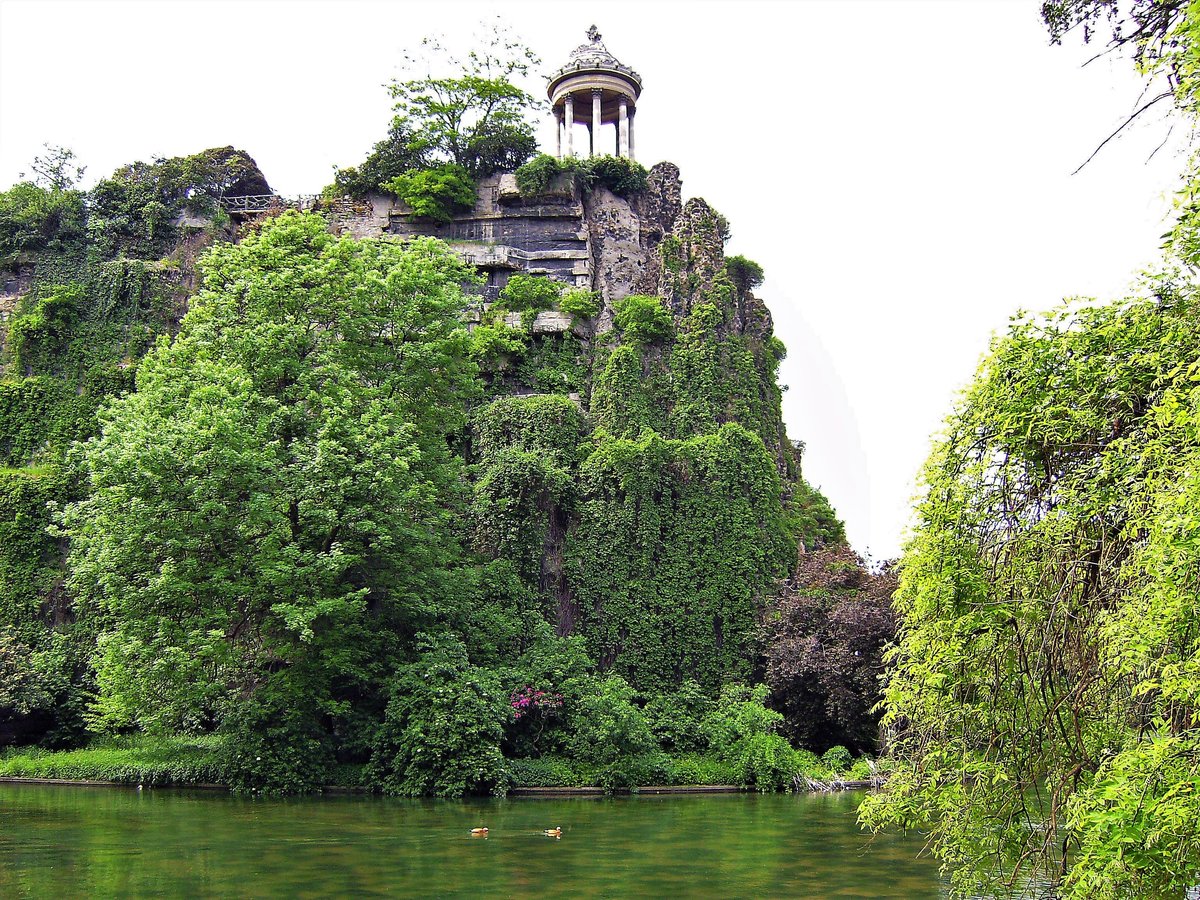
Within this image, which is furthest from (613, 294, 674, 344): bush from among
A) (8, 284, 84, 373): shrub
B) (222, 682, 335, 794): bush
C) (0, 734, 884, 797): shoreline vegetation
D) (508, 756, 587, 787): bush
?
(8, 284, 84, 373): shrub

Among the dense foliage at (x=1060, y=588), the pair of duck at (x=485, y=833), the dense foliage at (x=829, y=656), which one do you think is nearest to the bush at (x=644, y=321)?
the dense foliage at (x=829, y=656)

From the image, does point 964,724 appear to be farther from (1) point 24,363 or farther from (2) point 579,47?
(2) point 579,47

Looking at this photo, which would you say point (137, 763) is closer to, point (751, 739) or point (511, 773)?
point (511, 773)

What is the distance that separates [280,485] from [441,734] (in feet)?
21.6

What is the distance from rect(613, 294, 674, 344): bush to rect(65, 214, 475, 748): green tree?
7944 mm

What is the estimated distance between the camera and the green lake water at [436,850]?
11898 mm

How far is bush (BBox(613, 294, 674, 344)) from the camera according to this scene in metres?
34.7

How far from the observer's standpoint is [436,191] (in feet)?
124

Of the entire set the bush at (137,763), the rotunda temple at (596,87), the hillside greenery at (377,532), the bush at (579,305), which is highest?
the rotunda temple at (596,87)

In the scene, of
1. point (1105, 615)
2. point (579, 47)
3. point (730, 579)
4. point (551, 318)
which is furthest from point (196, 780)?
point (579, 47)

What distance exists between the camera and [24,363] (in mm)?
35656

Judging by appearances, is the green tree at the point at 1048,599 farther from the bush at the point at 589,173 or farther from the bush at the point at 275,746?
the bush at the point at 589,173

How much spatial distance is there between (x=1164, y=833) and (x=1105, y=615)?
5.60ft

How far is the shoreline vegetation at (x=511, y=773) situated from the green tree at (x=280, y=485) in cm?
111
